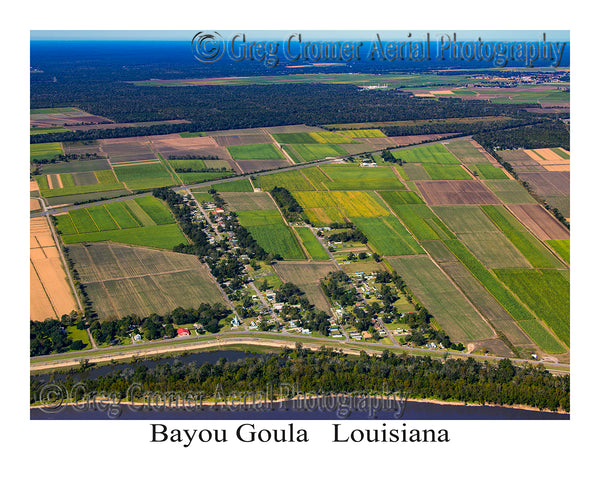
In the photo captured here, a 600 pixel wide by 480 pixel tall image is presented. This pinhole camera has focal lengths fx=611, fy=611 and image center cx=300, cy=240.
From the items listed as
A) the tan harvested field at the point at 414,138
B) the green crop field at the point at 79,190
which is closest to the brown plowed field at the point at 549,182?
the tan harvested field at the point at 414,138

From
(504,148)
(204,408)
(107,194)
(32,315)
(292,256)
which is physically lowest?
(204,408)

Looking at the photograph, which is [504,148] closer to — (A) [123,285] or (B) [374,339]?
(B) [374,339]

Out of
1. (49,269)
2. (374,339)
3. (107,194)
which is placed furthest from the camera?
(107,194)

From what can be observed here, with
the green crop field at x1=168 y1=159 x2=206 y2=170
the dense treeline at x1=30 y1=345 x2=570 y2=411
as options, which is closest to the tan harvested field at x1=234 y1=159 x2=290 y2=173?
the green crop field at x1=168 y1=159 x2=206 y2=170

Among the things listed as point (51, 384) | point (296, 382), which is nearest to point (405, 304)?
point (296, 382)

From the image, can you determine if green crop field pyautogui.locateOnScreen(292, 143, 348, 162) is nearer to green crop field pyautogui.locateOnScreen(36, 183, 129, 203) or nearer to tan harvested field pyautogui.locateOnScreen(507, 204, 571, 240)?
green crop field pyautogui.locateOnScreen(36, 183, 129, 203)

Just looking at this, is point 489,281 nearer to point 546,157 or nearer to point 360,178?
point 360,178

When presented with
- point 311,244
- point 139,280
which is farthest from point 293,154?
point 139,280
